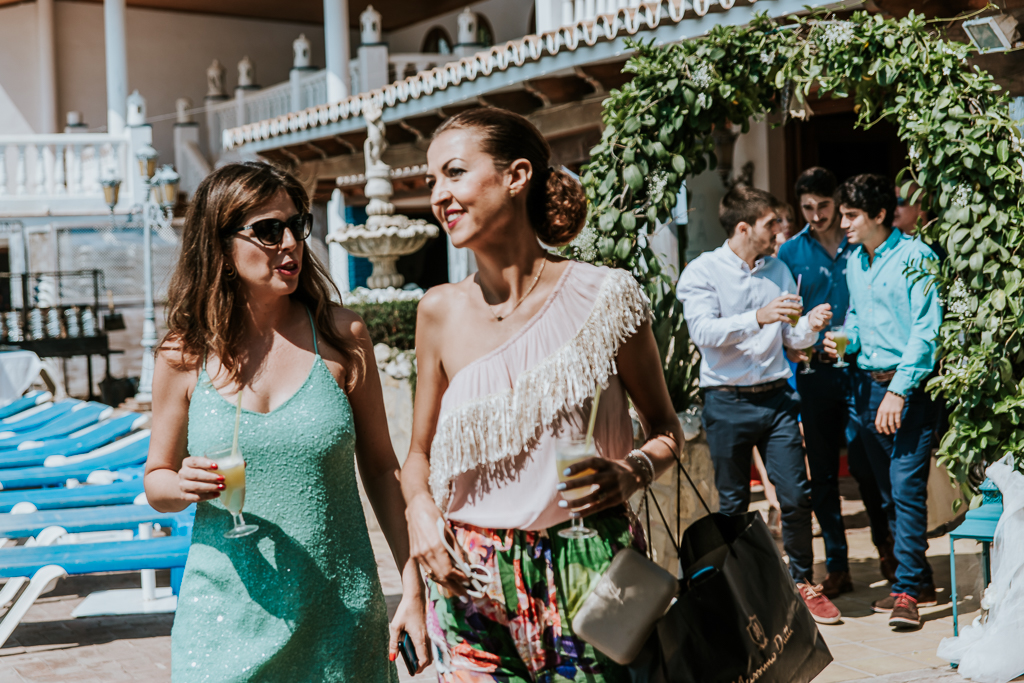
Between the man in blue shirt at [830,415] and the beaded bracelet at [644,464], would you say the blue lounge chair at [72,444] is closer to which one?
the man in blue shirt at [830,415]

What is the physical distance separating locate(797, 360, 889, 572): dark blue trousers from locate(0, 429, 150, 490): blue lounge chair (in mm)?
3856

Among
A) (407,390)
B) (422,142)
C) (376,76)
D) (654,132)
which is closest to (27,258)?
(376,76)

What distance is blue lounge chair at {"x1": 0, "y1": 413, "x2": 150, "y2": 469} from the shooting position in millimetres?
7023

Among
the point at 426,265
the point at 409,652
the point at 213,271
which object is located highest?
the point at 426,265

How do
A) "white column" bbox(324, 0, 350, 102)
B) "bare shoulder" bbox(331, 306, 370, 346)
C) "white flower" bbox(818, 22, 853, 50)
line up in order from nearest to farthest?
1. "bare shoulder" bbox(331, 306, 370, 346)
2. "white flower" bbox(818, 22, 853, 50)
3. "white column" bbox(324, 0, 350, 102)

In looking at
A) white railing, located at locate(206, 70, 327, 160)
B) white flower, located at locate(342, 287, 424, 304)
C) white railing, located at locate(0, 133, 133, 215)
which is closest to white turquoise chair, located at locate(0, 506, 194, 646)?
white flower, located at locate(342, 287, 424, 304)

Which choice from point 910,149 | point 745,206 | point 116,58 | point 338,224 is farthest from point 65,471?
point 116,58

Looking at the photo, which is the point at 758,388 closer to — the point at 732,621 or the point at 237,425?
the point at 732,621

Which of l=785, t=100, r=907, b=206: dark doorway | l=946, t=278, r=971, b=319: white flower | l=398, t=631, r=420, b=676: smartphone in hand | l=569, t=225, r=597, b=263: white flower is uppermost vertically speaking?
l=785, t=100, r=907, b=206: dark doorway

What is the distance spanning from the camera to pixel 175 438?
2.27 meters

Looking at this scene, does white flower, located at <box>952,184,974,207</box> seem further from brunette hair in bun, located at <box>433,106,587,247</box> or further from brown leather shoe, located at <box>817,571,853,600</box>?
brunette hair in bun, located at <box>433,106,587,247</box>

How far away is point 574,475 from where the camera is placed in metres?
1.86

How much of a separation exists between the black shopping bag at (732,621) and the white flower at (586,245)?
302 centimetres

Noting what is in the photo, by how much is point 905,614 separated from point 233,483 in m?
3.50
